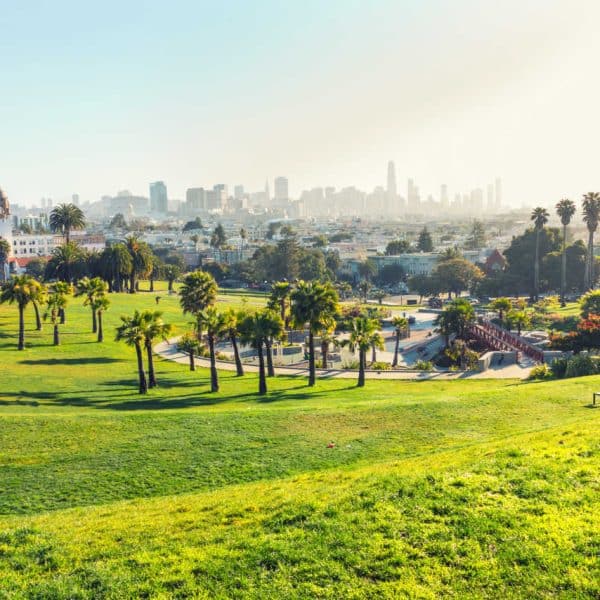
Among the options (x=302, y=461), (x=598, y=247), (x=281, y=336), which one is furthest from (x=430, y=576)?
(x=598, y=247)

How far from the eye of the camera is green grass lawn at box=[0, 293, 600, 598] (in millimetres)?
13047

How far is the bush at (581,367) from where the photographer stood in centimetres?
4361

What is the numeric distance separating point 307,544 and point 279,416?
16.7m

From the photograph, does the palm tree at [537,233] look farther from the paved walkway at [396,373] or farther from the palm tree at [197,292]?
the palm tree at [197,292]

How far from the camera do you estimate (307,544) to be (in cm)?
1435

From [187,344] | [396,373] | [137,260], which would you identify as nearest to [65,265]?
[137,260]

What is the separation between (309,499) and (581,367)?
107 ft

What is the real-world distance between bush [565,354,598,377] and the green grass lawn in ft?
22.4

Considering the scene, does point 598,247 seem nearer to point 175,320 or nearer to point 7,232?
point 175,320

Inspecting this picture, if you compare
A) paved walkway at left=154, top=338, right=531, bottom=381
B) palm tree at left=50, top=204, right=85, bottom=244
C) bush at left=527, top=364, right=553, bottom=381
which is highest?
palm tree at left=50, top=204, right=85, bottom=244

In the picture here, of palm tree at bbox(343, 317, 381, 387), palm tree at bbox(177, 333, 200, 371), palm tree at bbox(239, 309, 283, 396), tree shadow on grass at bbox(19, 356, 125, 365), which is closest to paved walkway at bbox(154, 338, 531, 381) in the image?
palm tree at bbox(177, 333, 200, 371)

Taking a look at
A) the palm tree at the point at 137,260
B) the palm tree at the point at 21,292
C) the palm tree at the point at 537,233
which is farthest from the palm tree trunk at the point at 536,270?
the palm tree at the point at 21,292

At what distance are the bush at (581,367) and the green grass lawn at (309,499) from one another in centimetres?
683

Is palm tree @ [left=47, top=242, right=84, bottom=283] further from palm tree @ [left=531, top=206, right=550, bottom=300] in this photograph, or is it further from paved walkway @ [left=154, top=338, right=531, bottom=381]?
palm tree @ [left=531, top=206, right=550, bottom=300]
